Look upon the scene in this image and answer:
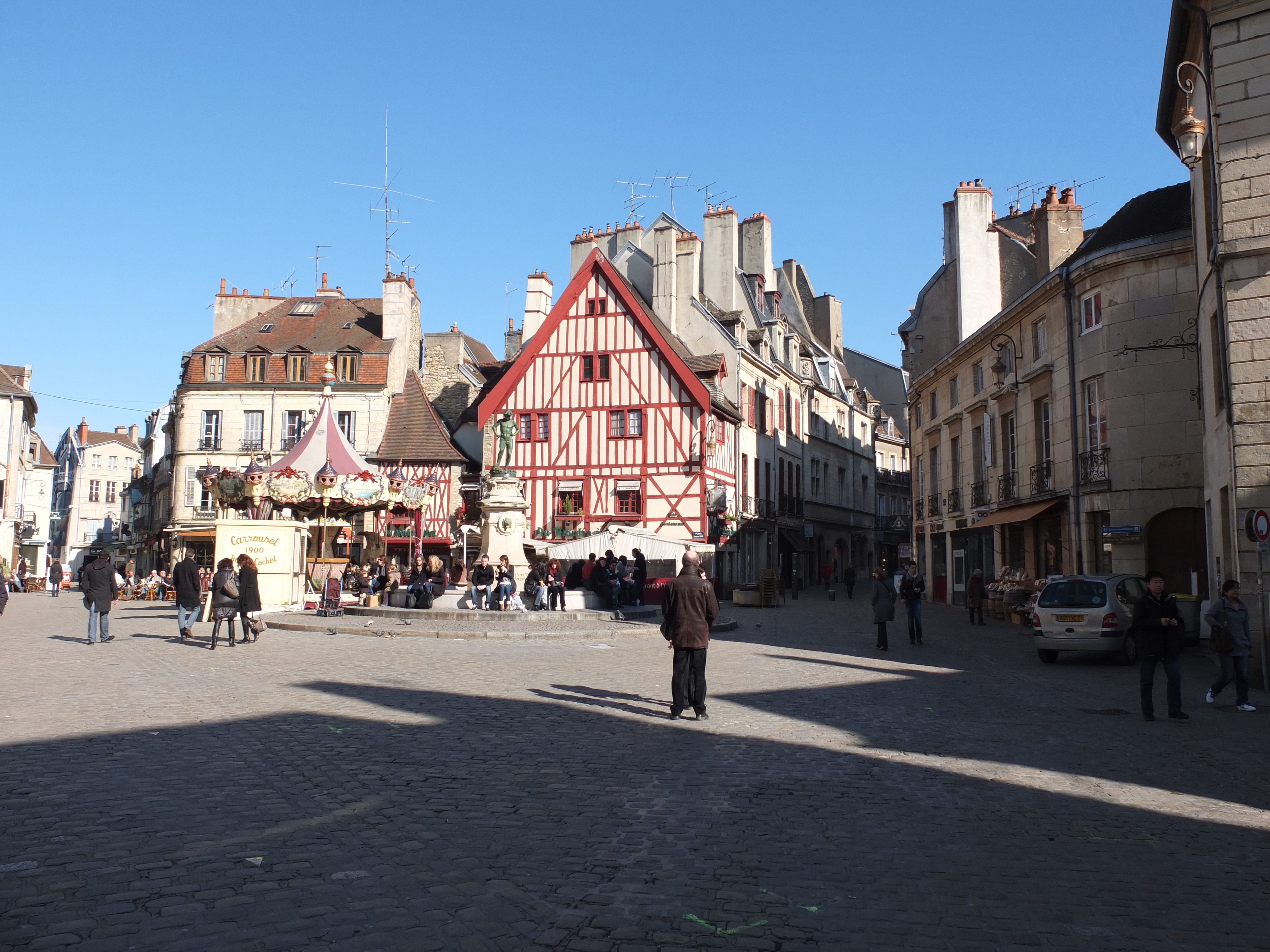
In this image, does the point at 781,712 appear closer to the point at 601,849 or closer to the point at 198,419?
the point at 601,849

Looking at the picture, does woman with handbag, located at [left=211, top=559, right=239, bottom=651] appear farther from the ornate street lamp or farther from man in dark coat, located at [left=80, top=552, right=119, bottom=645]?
the ornate street lamp

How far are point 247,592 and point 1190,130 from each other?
46.0 feet

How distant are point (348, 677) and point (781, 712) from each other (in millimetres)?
5001

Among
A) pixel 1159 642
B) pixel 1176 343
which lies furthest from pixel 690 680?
pixel 1176 343

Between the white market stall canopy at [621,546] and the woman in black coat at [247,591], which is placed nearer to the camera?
the woman in black coat at [247,591]

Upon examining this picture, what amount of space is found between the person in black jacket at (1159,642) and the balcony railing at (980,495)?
17892 millimetres

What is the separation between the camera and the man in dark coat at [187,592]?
16.0 metres

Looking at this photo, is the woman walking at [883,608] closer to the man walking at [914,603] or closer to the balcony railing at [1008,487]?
the man walking at [914,603]

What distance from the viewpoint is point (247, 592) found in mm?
15508

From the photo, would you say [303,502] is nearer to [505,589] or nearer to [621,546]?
[505,589]

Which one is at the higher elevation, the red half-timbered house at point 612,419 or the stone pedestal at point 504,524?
the red half-timbered house at point 612,419

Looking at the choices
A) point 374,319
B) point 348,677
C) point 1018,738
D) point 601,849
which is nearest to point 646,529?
point 374,319

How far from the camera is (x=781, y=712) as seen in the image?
935cm

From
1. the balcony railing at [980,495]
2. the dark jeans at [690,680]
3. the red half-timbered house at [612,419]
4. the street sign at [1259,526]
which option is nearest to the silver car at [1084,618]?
the street sign at [1259,526]
